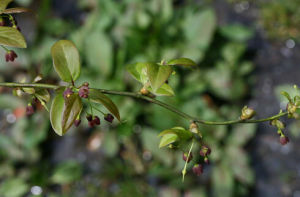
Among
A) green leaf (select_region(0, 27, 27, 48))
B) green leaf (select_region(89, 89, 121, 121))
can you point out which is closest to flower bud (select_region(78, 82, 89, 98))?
green leaf (select_region(89, 89, 121, 121))

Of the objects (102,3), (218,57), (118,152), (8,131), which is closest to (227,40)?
(218,57)

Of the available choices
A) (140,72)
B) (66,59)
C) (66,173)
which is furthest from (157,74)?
(66,173)

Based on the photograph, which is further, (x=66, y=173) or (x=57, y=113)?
Result: (x=66, y=173)

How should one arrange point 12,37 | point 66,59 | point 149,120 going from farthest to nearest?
1. point 149,120
2. point 66,59
3. point 12,37

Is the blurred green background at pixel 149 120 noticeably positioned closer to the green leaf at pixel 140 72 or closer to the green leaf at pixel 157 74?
Result: the green leaf at pixel 140 72

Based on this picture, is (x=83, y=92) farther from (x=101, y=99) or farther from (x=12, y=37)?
(x=12, y=37)

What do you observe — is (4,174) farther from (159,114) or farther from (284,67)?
(284,67)

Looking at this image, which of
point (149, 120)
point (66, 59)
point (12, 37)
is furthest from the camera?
point (149, 120)

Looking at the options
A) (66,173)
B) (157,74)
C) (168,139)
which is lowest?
(66,173)

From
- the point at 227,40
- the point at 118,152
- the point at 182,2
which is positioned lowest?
the point at 118,152
